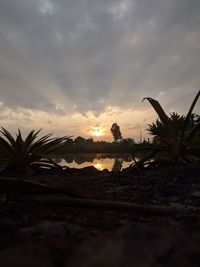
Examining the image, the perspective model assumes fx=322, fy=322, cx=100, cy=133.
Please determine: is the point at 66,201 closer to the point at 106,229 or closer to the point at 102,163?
the point at 106,229

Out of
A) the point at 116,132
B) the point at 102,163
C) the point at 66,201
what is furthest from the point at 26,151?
the point at 116,132

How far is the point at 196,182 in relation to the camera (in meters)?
2.77

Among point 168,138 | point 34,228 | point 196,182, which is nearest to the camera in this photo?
point 34,228

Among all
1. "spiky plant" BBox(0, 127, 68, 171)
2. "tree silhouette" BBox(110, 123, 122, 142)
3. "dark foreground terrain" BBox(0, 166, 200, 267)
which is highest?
"tree silhouette" BBox(110, 123, 122, 142)

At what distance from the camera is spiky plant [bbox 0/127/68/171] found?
4.55 meters

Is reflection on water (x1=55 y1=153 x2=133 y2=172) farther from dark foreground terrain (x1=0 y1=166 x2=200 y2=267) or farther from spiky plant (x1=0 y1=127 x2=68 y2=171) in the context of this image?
dark foreground terrain (x1=0 y1=166 x2=200 y2=267)

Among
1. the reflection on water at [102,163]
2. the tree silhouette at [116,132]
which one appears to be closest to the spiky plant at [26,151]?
the reflection on water at [102,163]

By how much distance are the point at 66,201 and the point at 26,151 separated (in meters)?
2.98

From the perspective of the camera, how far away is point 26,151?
15.2 feet

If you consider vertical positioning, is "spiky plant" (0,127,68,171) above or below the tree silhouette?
below

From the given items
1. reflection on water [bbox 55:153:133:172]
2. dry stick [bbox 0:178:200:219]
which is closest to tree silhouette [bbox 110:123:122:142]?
reflection on water [bbox 55:153:133:172]

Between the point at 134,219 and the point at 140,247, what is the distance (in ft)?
2.20

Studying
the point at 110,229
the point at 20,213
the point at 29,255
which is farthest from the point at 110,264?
the point at 20,213

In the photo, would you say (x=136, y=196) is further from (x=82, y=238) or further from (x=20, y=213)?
(x=82, y=238)
